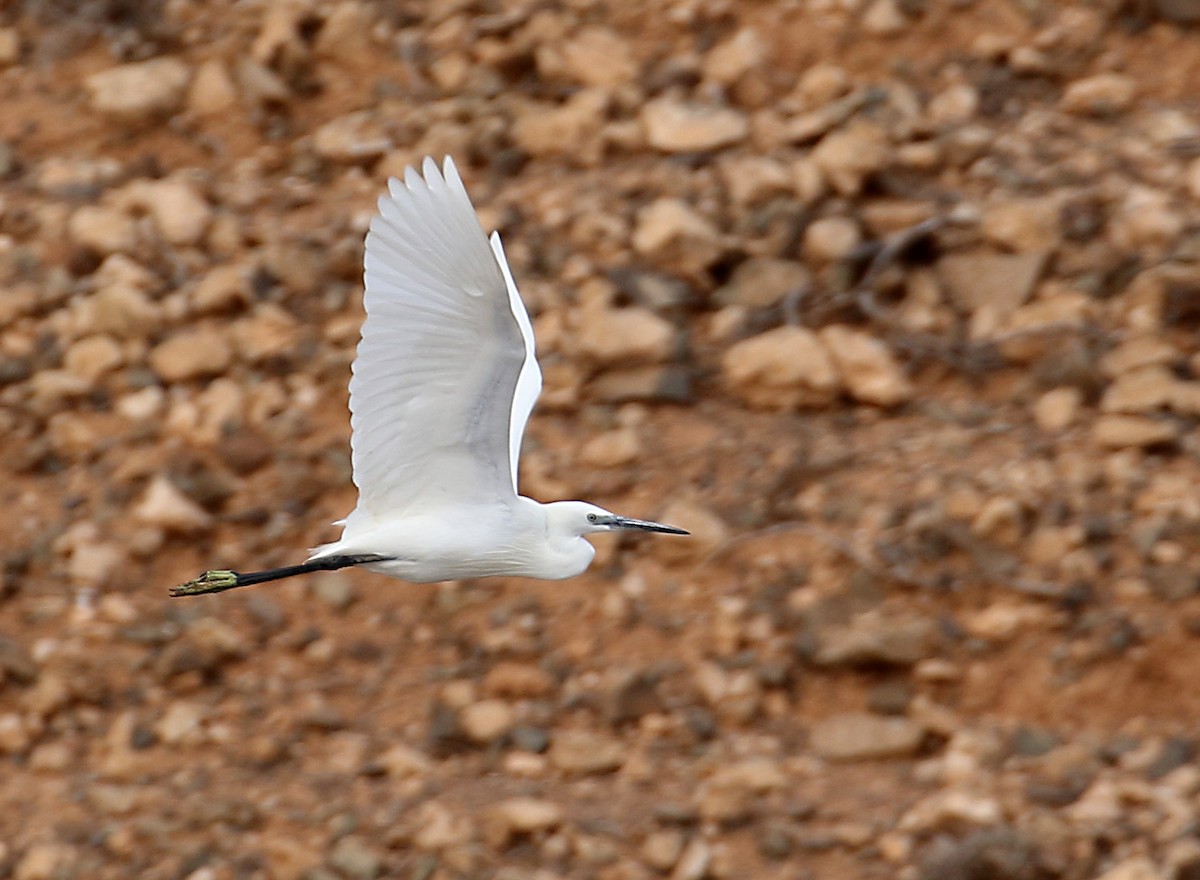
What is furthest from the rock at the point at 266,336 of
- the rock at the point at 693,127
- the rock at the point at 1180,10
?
the rock at the point at 1180,10

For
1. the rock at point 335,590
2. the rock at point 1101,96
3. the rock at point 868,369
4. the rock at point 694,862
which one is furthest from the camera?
the rock at point 1101,96

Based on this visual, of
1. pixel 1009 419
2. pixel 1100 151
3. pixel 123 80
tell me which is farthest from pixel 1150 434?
pixel 123 80

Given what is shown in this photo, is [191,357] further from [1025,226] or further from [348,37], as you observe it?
[1025,226]

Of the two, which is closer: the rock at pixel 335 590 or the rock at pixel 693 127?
A: the rock at pixel 335 590

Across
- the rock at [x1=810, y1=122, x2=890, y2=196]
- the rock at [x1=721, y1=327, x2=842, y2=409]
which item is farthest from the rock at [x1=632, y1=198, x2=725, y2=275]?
the rock at [x1=810, y1=122, x2=890, y2=196]

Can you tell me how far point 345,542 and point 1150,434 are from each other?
346cm

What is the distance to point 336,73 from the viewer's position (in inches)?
433

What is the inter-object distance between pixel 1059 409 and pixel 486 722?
2659mm

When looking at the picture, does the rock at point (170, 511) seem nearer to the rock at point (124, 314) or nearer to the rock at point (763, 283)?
the rock at point (124, 314)

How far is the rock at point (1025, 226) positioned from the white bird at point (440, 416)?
2.81 metres

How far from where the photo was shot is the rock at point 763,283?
30.9 feet

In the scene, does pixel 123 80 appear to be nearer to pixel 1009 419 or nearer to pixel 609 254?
pixel 609 254

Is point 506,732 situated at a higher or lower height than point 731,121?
lower

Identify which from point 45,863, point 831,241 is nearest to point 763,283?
point 831,241
